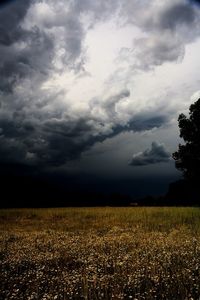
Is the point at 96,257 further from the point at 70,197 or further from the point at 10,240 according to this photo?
the point at 70,197

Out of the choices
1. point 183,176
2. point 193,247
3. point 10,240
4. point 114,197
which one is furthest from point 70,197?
point 193,247

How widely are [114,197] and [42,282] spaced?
63598 millimetres

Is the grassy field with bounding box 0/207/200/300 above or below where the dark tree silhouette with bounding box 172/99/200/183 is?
below

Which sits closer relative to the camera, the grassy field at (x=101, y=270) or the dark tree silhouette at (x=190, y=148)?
the grassy field at (x=101, y=270)

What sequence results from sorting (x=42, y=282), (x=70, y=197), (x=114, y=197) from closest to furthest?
(x=42, y=282)
(x=114, y=197)
(x=70, y=197)

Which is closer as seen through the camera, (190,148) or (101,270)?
(101,270)

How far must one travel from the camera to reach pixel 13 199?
72812mm

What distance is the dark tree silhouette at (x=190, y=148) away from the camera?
132ft

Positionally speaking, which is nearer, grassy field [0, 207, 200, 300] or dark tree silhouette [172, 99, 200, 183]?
grassy field [0, 207, 200, 300]

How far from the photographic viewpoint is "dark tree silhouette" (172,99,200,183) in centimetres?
4019

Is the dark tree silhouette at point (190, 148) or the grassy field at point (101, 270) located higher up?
the dark tree silhouette at point (190, 148)

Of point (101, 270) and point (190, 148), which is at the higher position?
point (190, 148)

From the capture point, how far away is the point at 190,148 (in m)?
40.8

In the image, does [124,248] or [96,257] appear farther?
[124,248]
